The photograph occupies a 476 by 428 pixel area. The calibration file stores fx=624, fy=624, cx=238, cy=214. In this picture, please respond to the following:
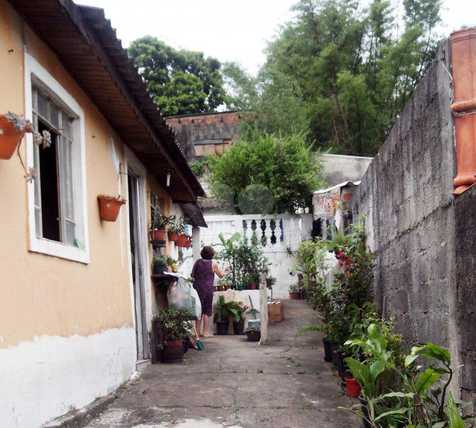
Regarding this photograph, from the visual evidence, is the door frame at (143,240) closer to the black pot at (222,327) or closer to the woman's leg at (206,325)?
the woman's leg at (206,325)

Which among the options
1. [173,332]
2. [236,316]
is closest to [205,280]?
[236,316]

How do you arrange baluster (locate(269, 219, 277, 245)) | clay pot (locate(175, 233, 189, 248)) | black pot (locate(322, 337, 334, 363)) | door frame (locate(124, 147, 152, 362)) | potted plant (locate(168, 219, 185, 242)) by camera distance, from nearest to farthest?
black pot (locate(322, 337, 334, 363))
door frame (locate(124, 147, 152, 362))
potted plant (locate(168, 219, 185, 242))
clay pot (locate(175, 233, 189, 248))
baluster (locate(269, 219, 277, 245))

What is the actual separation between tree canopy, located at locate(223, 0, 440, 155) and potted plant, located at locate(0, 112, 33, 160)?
17.8 meters

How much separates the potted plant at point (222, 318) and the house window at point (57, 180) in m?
6.45

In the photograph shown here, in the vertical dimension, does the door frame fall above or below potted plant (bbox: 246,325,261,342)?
above

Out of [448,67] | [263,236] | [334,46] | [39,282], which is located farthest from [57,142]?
[334,46]

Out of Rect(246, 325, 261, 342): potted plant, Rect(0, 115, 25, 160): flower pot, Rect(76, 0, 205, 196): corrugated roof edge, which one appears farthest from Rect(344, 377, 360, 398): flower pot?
Result: Rect(246, 325, 261, 342): potted plant

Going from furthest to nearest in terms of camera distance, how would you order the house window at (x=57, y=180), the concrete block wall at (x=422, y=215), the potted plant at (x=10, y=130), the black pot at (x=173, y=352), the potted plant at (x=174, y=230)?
the potted plant at (x=174, y=230), the black pot at (x=173, y=352), the house window at (x=57, y=180), the concrete block wall at (x=422, y=215), the potted plant at (x=10, y=130)

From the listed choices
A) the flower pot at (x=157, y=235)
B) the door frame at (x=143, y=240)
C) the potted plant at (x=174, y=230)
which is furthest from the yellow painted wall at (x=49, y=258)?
the potted plant at (x=174, y=230)

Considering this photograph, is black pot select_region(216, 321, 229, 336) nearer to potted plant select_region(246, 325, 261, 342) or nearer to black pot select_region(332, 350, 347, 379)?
potted plant select_region(246, 325, 261, 342)

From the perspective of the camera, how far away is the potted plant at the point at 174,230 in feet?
31.5

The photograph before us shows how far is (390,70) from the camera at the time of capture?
71.2 feet

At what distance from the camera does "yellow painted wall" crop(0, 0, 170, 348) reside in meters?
3.80

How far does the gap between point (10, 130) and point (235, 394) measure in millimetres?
3545
